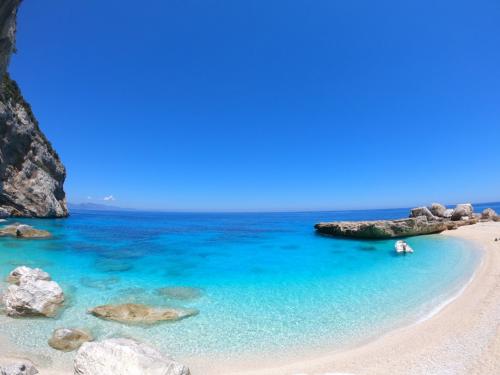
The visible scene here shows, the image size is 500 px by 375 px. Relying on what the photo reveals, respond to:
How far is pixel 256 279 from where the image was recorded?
16578 mm

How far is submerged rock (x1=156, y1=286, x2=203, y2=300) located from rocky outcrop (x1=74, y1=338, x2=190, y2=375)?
6.74m

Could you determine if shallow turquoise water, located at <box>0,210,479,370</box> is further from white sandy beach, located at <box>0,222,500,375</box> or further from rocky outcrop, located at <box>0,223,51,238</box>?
rocky outcrop, located at <box>0,223,51,238</box>

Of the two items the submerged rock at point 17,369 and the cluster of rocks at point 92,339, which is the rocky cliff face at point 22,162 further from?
the submerged rock at point 17,369

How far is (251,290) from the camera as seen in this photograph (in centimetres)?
1427

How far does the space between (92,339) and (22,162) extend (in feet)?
206

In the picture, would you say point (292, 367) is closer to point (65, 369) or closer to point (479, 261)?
point (65, 369)

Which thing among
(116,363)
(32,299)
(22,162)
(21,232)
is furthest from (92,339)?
(22,162)

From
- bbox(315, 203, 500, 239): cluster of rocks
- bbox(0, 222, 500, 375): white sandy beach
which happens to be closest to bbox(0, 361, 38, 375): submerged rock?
bbox(0, 222, 500, 375): white sandy beach

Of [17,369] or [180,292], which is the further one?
[180,292]

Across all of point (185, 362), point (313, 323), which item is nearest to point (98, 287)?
point (185, 362)

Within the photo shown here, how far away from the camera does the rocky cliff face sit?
49906mm

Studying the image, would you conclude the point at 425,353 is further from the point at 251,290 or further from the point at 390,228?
the point at 390,228

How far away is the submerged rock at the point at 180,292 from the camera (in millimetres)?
13203

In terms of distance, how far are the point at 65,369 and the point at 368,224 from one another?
3303 cm
